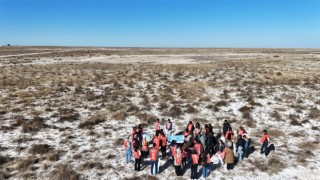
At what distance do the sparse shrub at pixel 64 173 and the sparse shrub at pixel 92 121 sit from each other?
21.3 ft

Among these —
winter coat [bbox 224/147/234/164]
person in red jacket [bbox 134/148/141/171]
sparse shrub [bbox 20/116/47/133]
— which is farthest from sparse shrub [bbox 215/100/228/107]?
sparse shrub [bbox 20/116/47/133]

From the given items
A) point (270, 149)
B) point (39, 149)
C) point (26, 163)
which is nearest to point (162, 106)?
point (270, 149)

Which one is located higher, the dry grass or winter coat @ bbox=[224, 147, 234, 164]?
winter coat @ bbox=[224, 147, 234, 164]

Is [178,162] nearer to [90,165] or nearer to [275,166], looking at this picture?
[90,165]

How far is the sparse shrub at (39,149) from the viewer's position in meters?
15.8

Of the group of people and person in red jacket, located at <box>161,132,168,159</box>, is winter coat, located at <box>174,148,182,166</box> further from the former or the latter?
person in red jacket, located at <box>161,132,168,159</box>

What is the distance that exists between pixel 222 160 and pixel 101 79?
2810cm

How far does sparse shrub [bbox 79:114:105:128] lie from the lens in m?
20.4

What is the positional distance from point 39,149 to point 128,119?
24.5 feet

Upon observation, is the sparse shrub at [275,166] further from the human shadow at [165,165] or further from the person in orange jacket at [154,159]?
the person in orange jacket at [154,159]

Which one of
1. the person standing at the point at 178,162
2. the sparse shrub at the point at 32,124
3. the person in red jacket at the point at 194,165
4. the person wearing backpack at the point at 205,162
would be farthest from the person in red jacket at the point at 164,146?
the sparse shrub at the point at 32,124

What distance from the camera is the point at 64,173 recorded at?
1323 centimetres

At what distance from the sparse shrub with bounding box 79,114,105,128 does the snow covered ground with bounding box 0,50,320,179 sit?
7 cm

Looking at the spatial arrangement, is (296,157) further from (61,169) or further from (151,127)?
(61,169)
